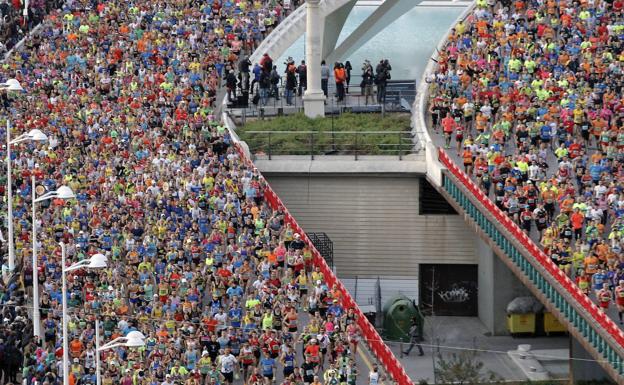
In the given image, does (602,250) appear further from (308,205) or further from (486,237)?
(308,205)

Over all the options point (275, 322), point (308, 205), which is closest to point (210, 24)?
point (308, 205)

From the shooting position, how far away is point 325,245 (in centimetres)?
6744

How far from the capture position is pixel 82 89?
7144 cm

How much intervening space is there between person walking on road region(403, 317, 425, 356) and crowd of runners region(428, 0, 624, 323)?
183 inches

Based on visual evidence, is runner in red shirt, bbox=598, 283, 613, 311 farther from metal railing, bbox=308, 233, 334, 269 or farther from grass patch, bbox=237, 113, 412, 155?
metal railing, bbox=308, 233, 334, 269

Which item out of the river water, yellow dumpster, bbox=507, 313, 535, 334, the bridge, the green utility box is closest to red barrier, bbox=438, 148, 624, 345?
the bridge

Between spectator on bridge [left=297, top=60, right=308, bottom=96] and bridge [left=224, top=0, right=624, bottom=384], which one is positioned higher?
spectator on bridge [left=297, top=60, right=308, bottom=96]

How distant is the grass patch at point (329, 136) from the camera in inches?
2675

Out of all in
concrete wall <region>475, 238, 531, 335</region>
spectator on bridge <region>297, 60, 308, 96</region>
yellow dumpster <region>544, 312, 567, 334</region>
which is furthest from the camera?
spectator on bridge <region>297, 60, 308, 96</region>

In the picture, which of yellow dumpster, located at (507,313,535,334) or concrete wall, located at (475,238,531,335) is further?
concrete wall, located at (475,238,531,335)

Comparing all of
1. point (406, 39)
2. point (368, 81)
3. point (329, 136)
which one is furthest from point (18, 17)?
point (406, 39)

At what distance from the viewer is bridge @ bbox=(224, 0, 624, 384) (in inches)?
2018

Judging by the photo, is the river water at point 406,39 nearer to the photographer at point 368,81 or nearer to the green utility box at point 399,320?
the photographer at point 368,81

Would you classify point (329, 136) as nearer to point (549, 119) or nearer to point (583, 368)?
point (549, 119)
